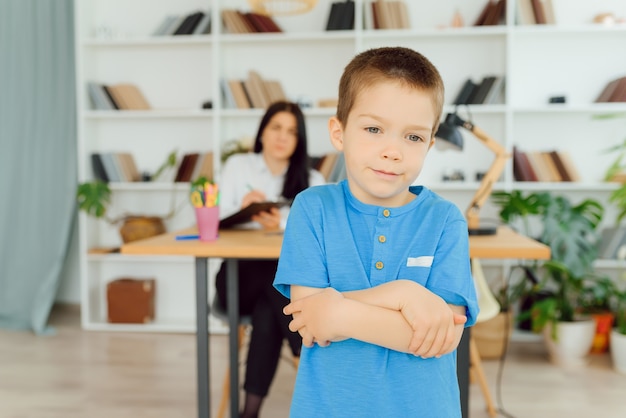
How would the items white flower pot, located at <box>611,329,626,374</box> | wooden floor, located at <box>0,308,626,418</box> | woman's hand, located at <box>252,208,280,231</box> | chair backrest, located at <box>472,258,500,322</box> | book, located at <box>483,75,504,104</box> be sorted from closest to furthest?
woman's hand, located at <box>252,208,280,231</box> < chair backrest, located at <box>472,258,500,322</box> < wooden floor, located at <box>0,308,626,418</box> < white flower pot, located at <box>611,329,626,374</box> < book, located at <box>483,75,504,104</box>

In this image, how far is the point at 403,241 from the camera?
1.07 m

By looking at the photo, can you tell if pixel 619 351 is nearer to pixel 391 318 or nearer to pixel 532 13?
pixel 532 13

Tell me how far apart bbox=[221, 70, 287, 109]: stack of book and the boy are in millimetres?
2896

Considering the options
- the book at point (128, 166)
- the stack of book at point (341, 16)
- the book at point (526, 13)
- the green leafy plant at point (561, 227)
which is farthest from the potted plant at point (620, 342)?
the book at point (128, 166)

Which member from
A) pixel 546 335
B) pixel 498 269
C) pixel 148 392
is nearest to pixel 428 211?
pixel 148 392

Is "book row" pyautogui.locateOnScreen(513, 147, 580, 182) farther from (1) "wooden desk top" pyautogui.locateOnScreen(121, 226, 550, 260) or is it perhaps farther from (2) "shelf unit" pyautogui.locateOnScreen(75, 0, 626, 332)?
(1) "wooden desk top" pyautogui.locateOnScreen(121, 226, 550, 260)

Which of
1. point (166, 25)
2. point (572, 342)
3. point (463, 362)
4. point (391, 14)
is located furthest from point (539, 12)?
point (463, 362)

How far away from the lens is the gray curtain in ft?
13.5

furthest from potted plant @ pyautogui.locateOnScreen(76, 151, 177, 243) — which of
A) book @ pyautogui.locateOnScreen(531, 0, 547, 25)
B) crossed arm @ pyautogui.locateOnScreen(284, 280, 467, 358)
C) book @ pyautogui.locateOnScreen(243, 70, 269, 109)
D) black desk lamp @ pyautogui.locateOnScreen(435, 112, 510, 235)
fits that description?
crossed arm @ pyautogui.locateOnScreen(284, 280, 467, 358)

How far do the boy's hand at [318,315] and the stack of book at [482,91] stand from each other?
2.97 m

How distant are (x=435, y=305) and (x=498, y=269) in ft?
10.2

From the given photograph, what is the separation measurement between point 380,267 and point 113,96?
340 cm

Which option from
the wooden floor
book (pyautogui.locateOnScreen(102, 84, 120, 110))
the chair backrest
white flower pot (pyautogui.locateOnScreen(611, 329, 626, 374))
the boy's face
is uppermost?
book (pyautogui.locateOnScreen(102, 84, 120, 110))

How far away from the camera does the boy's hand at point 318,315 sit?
3.32ft
